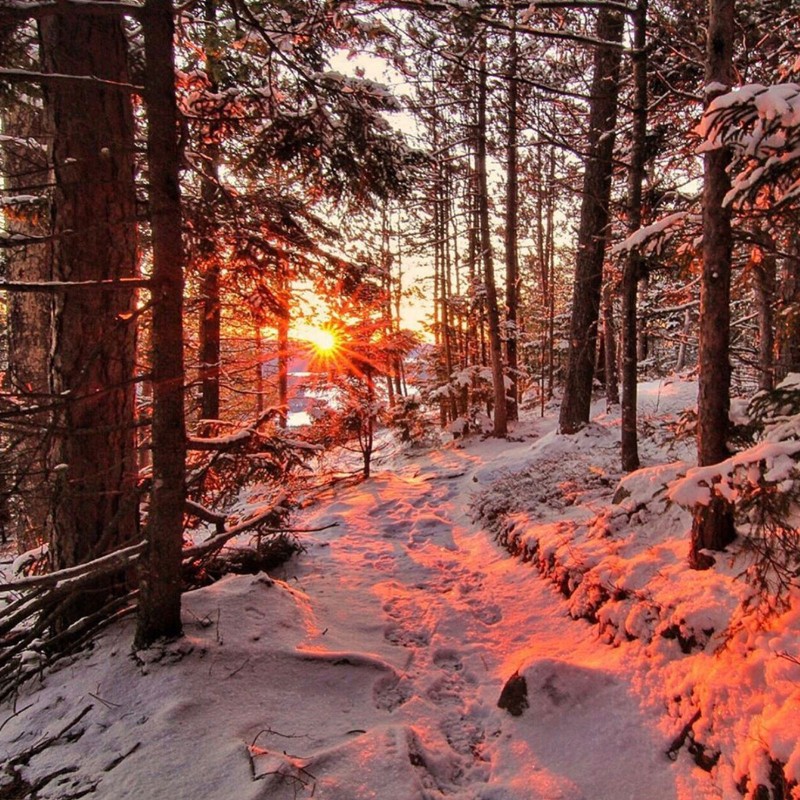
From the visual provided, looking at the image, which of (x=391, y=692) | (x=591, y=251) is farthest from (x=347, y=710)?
(x=591, y=251)

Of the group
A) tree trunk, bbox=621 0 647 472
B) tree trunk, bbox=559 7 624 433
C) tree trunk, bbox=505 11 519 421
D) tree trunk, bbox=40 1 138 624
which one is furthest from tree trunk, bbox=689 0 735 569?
tree trunk, bbox=505 11 519 421

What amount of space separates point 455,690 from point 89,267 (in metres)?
4.39

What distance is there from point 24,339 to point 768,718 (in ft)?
26.2

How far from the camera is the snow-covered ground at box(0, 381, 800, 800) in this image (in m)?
2.54

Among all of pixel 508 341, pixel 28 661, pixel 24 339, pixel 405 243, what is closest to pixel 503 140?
pixel 405 243

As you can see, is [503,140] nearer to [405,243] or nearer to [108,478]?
[405,243]

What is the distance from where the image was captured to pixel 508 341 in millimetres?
14391

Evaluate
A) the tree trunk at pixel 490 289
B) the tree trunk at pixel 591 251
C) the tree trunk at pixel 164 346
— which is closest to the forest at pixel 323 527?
the tree trunk at pixel 164 346

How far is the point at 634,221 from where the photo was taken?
624 cm

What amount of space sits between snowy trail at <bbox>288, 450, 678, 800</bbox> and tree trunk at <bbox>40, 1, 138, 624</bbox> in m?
2.12

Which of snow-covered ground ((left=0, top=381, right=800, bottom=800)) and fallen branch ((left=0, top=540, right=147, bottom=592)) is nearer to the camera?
snow-covered ground ((left=0, top=381, right=800, bottom=800))

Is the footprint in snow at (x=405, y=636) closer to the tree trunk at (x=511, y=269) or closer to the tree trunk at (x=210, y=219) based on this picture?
the tree trunk at (x=210, y=219)

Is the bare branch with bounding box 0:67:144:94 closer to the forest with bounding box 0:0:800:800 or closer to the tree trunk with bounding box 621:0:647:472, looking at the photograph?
the forest with bounding box 0:0:800:800

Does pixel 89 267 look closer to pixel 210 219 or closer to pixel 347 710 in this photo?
pixel 210 219
